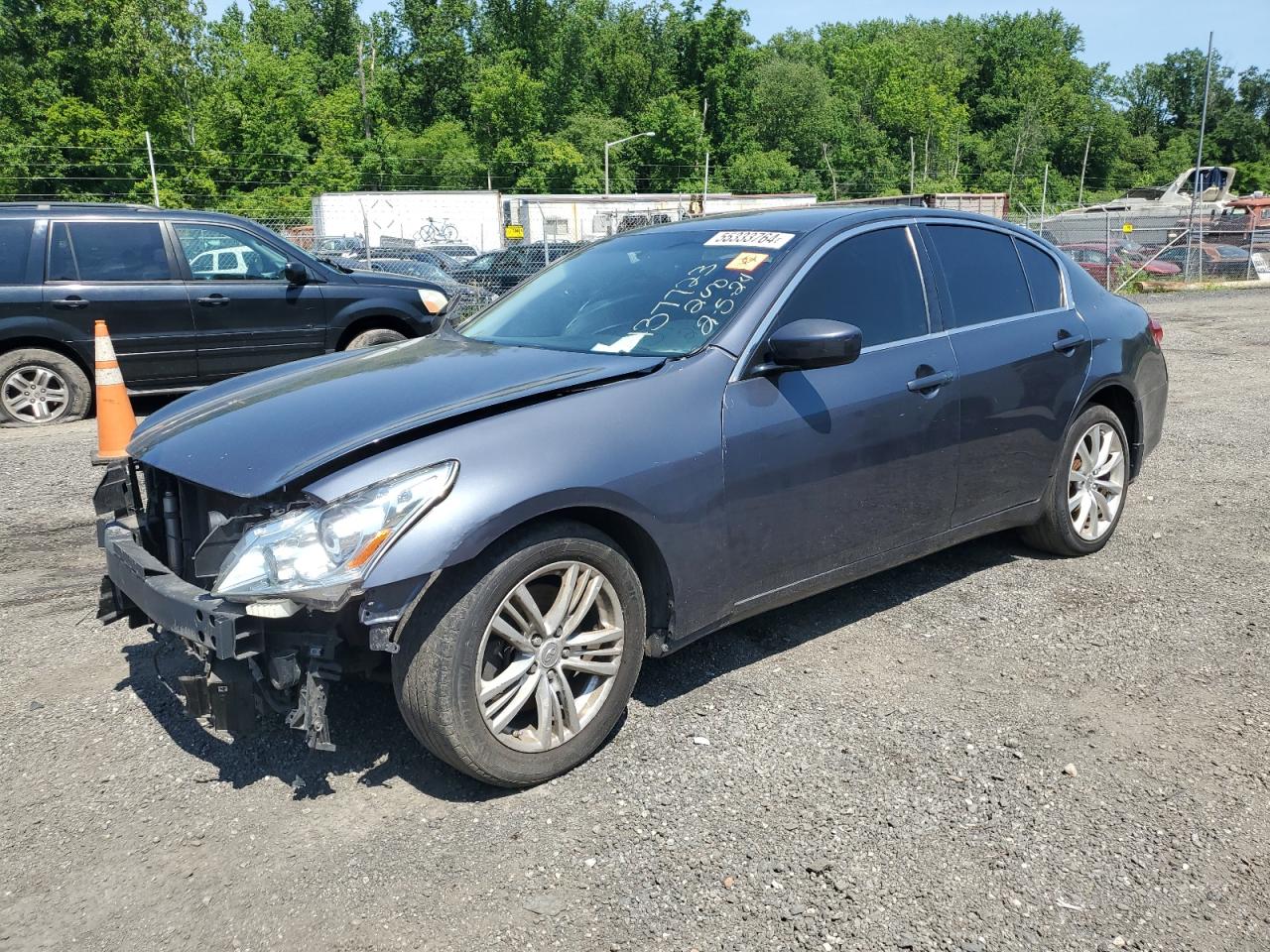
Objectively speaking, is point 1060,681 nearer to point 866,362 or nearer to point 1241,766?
point 1241,766

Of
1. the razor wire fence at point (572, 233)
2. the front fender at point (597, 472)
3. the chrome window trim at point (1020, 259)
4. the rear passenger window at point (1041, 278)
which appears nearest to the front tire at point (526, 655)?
the front fender at point (597, 472)

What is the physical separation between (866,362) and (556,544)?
157 cm

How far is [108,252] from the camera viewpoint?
9.01 meters

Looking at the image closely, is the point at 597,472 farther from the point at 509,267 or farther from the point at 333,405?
the point at 509,267

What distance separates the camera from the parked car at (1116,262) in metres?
25.3

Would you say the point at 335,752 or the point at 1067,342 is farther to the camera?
the point at 1067,342

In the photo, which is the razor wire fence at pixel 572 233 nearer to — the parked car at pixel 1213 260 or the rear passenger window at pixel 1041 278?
the parked car at pixel 1213 260

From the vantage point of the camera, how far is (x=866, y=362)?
4047mm

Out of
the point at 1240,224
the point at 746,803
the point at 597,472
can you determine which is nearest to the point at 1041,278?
the point at 597,472

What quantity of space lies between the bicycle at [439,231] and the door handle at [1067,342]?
32.7 meters

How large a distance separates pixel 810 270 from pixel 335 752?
92.9 inches

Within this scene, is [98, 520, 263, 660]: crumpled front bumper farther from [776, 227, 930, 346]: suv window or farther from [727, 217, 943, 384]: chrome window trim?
[776, 227, 930, 346]: suv window

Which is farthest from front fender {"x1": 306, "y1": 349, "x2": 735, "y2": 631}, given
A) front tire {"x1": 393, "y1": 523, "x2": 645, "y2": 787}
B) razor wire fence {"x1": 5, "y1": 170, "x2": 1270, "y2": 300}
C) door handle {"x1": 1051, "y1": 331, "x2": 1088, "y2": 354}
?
razor wire fence {"x1": 5, "y1": 170, "x2": 1270, "y2": 300}

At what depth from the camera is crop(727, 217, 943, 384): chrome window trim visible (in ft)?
12.1
